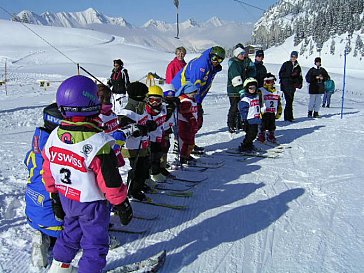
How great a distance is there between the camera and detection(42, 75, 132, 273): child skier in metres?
2.51

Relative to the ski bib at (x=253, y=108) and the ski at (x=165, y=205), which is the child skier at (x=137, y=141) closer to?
the ski at (x=165, y=205)

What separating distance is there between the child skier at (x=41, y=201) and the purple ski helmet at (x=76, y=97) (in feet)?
1.85

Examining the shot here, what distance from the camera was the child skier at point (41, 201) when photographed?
3.07m

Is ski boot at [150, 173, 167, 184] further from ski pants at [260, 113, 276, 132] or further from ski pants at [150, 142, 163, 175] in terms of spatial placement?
ski pants at [260, 113, 276, 132]

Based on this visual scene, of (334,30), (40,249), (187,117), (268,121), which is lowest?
(40,249)

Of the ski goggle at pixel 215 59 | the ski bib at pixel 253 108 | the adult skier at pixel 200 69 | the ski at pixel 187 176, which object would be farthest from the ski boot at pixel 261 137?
the ski at pixel 187 176

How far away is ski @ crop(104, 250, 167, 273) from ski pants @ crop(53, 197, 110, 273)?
13.1 inches

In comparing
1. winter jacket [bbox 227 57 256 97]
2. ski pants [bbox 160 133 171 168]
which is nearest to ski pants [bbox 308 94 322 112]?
winter jacket [bbox 227 57 256 97]

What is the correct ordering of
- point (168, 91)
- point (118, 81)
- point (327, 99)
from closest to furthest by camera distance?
point (168, 91) → point (118, 81) → point (327, 99)

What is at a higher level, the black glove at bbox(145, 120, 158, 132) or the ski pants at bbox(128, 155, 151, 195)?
the black glove at bbox(145, 120, 158, 132)

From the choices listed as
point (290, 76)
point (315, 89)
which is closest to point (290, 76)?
point (290, 76)

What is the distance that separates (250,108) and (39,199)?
173 inches

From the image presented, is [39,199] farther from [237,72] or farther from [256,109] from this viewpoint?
[237,72]

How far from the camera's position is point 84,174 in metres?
2.57
